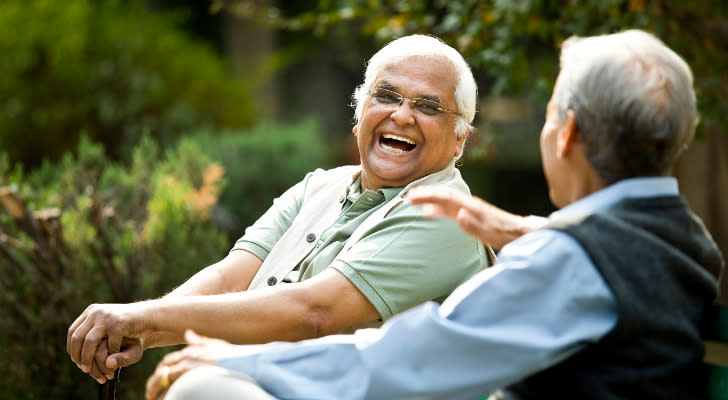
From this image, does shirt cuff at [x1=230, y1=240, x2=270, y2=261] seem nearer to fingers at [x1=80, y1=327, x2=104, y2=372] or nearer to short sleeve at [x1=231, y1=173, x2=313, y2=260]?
short sleeve at [x1=231, y1=173, x2=313, y2=260]

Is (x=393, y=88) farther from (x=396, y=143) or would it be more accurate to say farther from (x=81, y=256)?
(x=81, y=256)

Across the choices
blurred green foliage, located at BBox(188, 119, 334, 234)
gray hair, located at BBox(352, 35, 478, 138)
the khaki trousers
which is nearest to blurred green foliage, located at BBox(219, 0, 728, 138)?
gray hair, located at BBox(352, 35, 478, 138)

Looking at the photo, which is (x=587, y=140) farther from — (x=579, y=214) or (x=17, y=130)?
(x=17, y=130)

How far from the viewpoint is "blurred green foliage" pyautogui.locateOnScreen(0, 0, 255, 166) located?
8.26 m

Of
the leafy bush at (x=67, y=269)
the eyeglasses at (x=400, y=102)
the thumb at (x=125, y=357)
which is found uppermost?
the eyeglasses at (x=400, y=102)

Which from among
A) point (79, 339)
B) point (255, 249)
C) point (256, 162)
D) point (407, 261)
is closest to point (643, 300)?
point (407, 261)

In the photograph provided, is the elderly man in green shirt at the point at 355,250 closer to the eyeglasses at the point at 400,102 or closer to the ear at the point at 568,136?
the eyeglasses at the point at 400,102

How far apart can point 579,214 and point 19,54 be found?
24.6ft

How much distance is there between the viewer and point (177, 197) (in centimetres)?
465

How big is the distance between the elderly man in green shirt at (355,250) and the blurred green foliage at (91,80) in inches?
205

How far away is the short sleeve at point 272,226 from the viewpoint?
310 cm

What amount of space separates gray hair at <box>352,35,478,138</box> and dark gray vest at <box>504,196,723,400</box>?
114cm

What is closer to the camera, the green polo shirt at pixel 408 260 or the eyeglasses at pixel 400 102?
the green polo shirt at pixel 408 260

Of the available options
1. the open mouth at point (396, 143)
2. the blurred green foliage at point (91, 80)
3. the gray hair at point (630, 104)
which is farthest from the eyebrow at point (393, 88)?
the blurred green foliage at point (91, 80)
